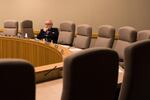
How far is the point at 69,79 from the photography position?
5.24 ft

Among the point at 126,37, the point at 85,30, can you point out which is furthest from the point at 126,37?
the point at 85,30

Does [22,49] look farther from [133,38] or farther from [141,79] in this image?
[141,79]

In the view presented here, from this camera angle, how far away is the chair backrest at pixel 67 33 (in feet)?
21.3

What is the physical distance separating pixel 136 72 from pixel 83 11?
5904 mm

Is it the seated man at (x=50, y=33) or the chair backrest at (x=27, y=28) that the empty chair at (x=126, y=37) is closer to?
the seated man at (x=50, y=33)

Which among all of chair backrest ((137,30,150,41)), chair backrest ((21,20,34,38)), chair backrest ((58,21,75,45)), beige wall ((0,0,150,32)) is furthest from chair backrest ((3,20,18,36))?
chair backrest ((137,30,150,41))

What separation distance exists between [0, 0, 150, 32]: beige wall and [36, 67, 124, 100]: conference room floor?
5.05m

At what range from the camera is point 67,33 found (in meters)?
6.58

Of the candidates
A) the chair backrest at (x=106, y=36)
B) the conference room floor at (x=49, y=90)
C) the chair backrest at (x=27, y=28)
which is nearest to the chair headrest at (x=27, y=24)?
the chair backrest at (x=27, y=28)

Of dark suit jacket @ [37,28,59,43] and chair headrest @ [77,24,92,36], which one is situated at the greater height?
chair headrest @ [77,24,92,36]

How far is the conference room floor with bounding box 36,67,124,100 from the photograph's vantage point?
2416mm

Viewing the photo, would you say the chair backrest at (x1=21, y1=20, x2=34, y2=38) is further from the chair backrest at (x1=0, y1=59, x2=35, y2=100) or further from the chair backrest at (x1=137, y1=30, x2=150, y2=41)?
the chair backrest at (x1=0, y1=59, x2=35, y2=100)

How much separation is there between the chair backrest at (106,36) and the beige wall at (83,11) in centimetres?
206

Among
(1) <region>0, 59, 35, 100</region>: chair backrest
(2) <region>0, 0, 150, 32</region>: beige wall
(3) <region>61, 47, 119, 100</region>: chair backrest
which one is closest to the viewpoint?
(1) <region>0, 59, 35, 100</region>: chair backrest
